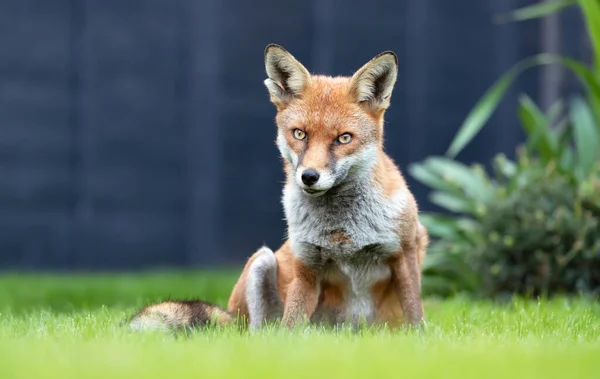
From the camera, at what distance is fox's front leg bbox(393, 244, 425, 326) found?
12.8 feet

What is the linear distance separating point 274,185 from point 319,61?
5.26 feet

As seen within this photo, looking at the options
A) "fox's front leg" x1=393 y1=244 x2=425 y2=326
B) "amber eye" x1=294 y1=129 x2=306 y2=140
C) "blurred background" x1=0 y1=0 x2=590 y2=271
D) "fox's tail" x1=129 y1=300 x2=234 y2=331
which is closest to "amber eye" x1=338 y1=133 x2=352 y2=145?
"amber eye" x1=294 y1=129 x2=306 y2=140

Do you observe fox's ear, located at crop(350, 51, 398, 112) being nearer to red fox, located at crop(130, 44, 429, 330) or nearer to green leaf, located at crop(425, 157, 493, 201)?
red fox, located at crop(130, 44, 429, 330)

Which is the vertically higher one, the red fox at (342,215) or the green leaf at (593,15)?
the green leaf at (593,15)

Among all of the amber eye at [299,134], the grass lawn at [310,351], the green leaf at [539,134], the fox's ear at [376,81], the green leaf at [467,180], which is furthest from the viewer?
the green leaf at [539,134]

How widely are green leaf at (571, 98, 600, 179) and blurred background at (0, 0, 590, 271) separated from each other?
2140 millimetres

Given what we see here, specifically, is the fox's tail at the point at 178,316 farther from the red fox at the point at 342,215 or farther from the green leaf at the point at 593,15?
the green leaf at the point at 593,15

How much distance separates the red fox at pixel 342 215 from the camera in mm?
3840

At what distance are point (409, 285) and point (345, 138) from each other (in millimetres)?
762

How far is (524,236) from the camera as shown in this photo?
641cm

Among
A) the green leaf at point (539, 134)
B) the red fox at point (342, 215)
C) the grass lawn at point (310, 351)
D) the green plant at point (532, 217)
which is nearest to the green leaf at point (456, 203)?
the green plant at point (532, 217)

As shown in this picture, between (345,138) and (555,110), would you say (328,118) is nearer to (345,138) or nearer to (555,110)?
(345,138)

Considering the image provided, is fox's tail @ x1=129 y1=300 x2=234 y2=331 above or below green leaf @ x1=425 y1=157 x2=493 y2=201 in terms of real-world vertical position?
below

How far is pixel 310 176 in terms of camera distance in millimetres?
3617
